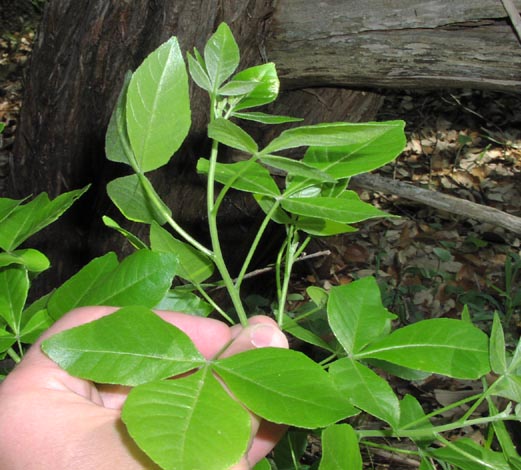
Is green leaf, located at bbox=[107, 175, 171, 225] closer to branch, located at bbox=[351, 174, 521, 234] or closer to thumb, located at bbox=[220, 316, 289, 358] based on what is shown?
thumb, located at bbox=[220, 316, 289, 358]

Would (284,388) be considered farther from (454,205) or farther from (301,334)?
(454,205)

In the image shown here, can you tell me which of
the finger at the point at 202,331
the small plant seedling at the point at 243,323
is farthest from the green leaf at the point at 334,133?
the finger at the point at 202,331

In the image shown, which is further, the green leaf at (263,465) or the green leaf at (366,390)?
the green leaf at (263,465)

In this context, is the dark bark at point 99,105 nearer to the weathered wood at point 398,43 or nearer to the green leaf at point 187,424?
the weathered wood at point 398,43

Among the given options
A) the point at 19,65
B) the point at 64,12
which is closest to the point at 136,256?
the point at 64,12

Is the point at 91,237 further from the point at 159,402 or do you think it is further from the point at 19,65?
the point at 19,65

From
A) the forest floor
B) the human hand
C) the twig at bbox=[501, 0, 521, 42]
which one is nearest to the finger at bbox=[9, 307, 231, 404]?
the human hand

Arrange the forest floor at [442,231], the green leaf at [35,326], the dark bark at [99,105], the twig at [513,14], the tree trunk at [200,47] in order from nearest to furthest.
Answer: the green leaf at [35,326] → the twig at [513,14] → the tree trunk at [200,47] → the dark bark at [99,105] → the forest floor at [442,231]
